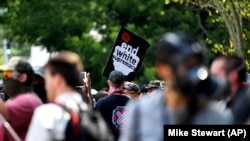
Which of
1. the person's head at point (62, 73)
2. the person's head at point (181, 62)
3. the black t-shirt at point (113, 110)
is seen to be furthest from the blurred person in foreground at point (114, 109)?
the person's head at point (181, 62)

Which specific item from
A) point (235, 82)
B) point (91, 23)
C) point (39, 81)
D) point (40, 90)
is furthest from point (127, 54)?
point (91, 23)

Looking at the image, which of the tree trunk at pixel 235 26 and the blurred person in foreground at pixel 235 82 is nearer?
the blurred person in foreground at pixel 235 82

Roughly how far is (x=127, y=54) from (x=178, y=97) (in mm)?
10721

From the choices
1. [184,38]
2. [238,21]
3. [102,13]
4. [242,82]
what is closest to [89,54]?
[102,13]

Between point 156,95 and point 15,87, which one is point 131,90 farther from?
point 156,95

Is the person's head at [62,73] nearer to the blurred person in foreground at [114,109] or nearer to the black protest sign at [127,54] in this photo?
the blurred person in foreground at [114,109]

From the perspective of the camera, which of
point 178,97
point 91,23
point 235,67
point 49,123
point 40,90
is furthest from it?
point 91,23

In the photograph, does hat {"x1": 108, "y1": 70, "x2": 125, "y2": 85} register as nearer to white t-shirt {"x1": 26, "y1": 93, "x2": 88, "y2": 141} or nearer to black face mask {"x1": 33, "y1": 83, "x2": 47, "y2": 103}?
black face mask {"x1": 33, "y1": 83, "x2": 47, "y2": 103}

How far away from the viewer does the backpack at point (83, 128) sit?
23.0ft

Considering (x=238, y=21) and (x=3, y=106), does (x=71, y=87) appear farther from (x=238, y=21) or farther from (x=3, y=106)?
(x=238, y=21)

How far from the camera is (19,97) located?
851cm

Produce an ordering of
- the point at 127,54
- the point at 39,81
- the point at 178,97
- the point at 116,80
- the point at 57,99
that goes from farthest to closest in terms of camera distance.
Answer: the point at 127,54
the point at 116,80
the point at 39,81
the point at 57,99
the point at 178,97

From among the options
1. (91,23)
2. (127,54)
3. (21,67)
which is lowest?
(21,67)

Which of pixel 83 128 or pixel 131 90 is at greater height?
pixel 131 90
